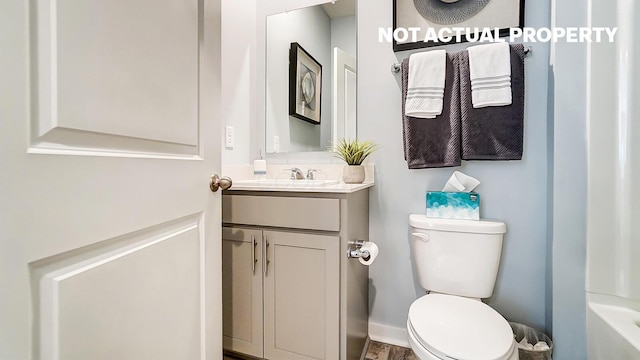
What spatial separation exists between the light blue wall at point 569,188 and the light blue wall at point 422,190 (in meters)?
0.15

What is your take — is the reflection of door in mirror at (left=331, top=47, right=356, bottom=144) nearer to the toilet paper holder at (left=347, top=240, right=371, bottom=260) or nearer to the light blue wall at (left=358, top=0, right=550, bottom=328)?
the light blue wall at (left=358, top=0, right=550, bottom=328)

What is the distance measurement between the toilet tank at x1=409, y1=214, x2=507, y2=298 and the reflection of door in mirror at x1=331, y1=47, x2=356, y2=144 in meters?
0.67

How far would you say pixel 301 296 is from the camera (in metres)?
1.17

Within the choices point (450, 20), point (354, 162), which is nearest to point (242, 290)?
point (354, 162)

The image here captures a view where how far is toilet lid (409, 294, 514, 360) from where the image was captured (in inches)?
33.5

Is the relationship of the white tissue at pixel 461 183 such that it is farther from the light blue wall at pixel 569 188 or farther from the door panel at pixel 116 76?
the door panel at pixel 116 76

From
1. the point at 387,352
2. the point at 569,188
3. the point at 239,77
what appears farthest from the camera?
the point at 239,77

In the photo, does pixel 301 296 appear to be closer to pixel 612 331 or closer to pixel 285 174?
pixel 285 174

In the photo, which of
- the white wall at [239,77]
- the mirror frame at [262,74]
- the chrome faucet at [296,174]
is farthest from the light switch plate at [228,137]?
the chrome faucet at [296,174]

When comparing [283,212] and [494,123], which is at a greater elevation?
[494,123]

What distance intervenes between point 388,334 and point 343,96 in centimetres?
136

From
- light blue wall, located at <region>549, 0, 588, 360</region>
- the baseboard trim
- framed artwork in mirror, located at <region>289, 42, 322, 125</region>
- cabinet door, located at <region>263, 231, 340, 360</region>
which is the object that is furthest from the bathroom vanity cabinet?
light blue wall, located at <region>549, 0, 588, 360</region>

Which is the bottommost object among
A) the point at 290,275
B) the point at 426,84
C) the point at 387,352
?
the point at 387,352

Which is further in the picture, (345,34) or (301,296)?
(345,34)
